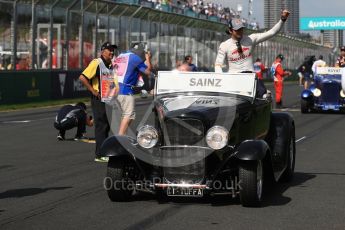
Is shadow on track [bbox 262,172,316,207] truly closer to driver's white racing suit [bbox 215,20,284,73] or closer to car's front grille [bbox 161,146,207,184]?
car's front grille [bbox 161,146,207,184]

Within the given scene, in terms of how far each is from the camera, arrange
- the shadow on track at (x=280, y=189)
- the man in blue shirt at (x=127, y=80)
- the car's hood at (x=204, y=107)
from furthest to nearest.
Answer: the man in blue shirt at (x=127, y=80) < the shadow on track at (x=280, y=189) < the car's hood at (x=204, y=107)

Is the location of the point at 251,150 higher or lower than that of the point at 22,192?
higher

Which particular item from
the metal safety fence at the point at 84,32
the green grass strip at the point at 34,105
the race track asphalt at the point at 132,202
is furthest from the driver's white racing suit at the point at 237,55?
the green grass strip at the point at 34,105

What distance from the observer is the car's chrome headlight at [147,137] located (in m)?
7.61

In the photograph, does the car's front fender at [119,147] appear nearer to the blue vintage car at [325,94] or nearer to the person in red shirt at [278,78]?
the blue vintage car at [325,94]

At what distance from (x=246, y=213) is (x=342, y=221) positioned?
2.89 ft

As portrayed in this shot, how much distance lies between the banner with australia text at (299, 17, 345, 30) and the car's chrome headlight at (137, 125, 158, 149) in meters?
88.3

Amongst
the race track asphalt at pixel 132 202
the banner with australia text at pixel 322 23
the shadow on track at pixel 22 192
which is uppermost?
the banner with australia text at pixel 322 23

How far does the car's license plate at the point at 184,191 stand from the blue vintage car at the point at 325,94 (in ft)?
50.8

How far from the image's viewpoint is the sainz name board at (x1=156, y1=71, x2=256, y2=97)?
28.2ft

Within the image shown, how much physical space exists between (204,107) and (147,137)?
675 millimetres

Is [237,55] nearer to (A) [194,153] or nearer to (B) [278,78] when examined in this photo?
(A) [194,153]

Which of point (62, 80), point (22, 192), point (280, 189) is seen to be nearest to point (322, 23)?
point (62, 80)

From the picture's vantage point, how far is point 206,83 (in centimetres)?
862
